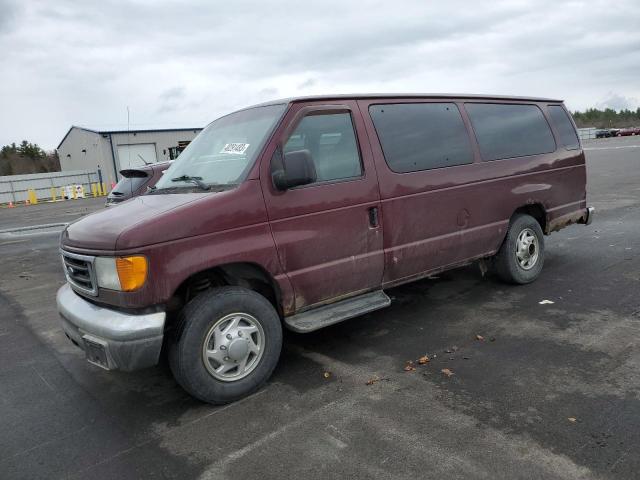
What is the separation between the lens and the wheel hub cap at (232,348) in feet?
11.6

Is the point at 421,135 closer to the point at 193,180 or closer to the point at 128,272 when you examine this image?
the point at 193,180

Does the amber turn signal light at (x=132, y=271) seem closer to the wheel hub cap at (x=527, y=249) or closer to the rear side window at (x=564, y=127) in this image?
the wheel hub cap at (x=527, y=249)

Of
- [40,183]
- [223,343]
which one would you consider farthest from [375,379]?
[40,183]

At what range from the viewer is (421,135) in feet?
15.8

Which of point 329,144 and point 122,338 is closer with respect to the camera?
point 122,338

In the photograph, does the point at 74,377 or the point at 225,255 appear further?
the point at 74,377

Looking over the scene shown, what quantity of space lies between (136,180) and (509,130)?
7175 mm

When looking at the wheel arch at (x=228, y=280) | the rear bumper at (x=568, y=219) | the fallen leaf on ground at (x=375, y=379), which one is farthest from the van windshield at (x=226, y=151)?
the rear bumper at (x=568, y=219)

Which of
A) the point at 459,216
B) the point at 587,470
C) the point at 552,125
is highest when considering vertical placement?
the point at 552,125

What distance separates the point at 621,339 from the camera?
4195 millimetres

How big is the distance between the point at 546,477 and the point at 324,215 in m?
2.29

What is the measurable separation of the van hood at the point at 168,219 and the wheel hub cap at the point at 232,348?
0.66 metres

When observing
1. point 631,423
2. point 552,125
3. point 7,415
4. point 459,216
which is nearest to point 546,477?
point 631,423

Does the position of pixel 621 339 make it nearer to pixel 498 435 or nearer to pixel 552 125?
pixel 498 435
